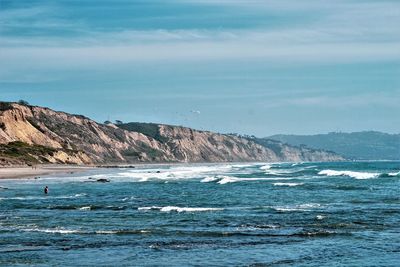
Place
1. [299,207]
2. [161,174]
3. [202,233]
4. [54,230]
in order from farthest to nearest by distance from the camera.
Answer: [161,174] < [299,207] < [54,230] < [202,233]

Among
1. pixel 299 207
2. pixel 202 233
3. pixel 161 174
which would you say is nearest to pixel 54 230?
pixel 202 233

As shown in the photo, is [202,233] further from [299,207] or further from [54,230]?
[299,207]

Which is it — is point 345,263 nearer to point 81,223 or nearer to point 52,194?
point 81,223

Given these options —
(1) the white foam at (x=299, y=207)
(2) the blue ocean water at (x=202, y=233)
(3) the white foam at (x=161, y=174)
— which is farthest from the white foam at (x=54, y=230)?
(3) the white foam at (x=161, y=174)

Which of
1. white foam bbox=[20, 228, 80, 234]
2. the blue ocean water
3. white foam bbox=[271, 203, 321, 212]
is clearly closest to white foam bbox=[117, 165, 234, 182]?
the blue ocean water

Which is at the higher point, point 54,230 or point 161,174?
point 161,174

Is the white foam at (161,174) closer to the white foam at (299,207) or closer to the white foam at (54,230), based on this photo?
the white foam at (299,207)

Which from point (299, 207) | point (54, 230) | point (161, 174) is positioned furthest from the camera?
point (161, 174)

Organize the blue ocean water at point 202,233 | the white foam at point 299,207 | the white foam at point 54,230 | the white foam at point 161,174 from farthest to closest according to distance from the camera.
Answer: the white foam at point 161,174 → the white foam at point 299,207 → the white foam at point 54,230 → the blue ocean water at point 202,233

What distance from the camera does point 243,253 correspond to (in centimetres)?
2330

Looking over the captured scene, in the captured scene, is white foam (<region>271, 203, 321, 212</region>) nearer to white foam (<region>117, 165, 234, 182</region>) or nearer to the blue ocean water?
the blue ocean water

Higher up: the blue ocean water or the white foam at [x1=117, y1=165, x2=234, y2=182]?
the white foam at [x1=117, y1=165, x2=234, y2=182]

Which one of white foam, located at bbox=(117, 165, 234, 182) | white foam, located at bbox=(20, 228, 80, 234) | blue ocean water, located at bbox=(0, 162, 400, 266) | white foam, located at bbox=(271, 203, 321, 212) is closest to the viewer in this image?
blue ocean water, located at bbox=(0, 162, 400, 266)

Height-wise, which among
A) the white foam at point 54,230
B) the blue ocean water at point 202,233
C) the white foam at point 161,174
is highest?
the white foam at point 161,174
